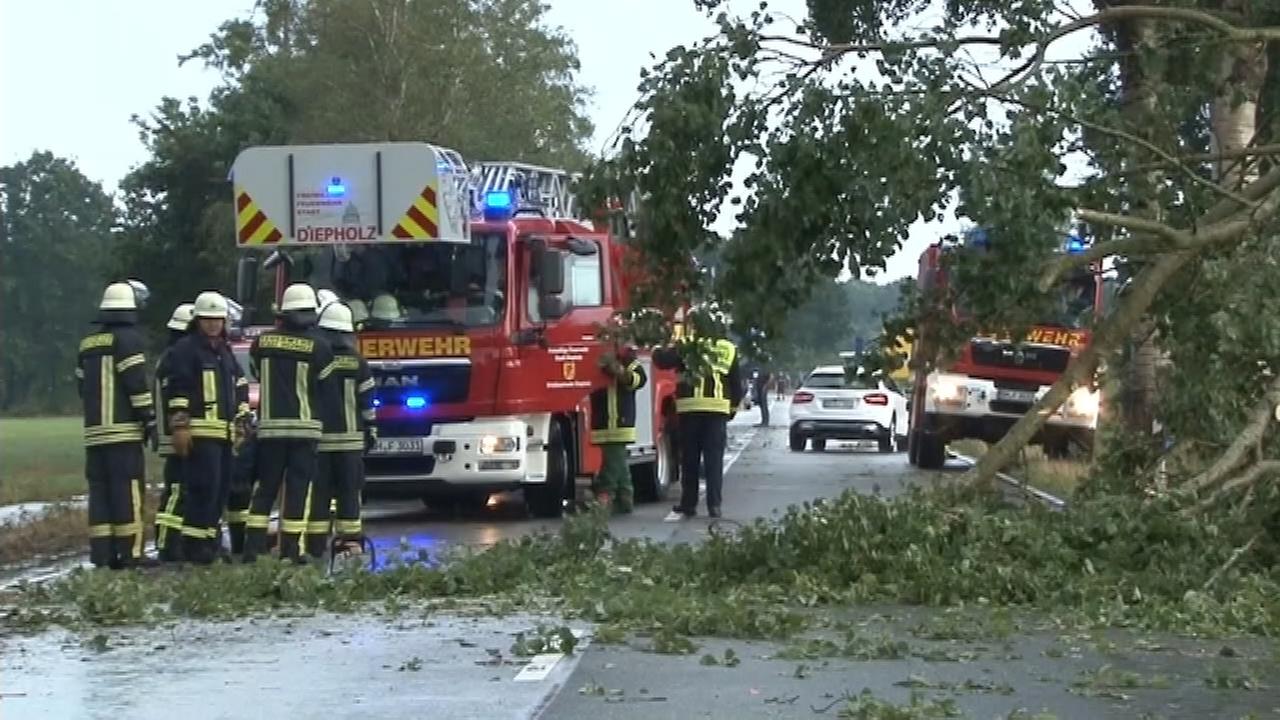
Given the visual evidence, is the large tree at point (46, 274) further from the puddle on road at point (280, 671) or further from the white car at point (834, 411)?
the puddle on road at point (280, 671)

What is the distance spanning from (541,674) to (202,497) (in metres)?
5.69

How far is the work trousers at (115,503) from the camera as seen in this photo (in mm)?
13773

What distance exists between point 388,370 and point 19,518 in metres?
5.30

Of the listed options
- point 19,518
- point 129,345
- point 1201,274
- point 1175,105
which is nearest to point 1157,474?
point 1201,274

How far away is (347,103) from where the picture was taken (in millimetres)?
46875

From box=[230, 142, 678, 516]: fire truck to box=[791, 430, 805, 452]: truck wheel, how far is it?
64.3ft

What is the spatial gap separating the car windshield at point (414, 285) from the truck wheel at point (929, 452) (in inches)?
514

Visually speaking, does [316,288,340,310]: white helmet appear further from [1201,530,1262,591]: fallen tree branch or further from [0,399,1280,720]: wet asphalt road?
[1201,530,1262,591]: fallen tree branch

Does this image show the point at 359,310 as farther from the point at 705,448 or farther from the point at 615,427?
the point at 705,448

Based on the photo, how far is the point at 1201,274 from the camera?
13.8 m

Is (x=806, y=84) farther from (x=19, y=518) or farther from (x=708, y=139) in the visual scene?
(x=19, y=518)

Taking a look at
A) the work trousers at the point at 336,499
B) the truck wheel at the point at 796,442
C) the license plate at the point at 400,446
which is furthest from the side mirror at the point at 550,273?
the truck wheel at the point at 796,442

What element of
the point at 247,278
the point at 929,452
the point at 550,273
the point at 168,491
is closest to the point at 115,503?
the point at 168,491

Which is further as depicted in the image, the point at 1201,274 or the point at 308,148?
the point at 308,148
